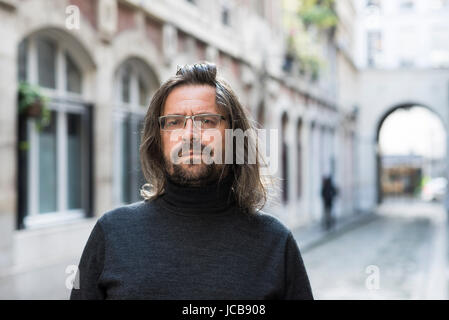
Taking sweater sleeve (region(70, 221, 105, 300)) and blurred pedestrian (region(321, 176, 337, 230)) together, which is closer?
sweater sleeve (region(70, 221, 105, 300))

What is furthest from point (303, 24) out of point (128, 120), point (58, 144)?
point (58, 144)

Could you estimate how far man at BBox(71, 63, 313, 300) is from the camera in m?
1.99

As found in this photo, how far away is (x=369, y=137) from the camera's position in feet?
126

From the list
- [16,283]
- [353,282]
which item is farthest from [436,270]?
[16,283]

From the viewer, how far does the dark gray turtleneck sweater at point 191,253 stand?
198 centimetres

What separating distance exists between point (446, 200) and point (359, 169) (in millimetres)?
8623

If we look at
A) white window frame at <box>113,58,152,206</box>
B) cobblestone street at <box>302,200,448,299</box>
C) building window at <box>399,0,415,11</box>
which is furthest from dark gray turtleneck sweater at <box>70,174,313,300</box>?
building window at <box>399,0,415,11</box>

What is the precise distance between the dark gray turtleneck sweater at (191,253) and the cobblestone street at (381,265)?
4.46 metres

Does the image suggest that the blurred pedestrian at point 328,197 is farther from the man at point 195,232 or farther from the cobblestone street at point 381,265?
the man at point 195,232

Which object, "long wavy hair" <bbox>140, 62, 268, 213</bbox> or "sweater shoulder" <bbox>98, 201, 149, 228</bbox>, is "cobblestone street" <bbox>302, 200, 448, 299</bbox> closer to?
"long wavy hair" <bbox>140, 62, 268, 213</bbox>

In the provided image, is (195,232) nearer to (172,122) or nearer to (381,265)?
(172,122)

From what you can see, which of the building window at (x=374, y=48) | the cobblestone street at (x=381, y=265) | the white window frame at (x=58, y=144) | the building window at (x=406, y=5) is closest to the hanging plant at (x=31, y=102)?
the white window frame at (x=58, y=144)

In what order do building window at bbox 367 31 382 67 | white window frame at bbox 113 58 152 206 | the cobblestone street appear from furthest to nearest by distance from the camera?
building window at bbox 367 31 382 67
white window frame at bbox 113 58 152 206
the cobblestone street
